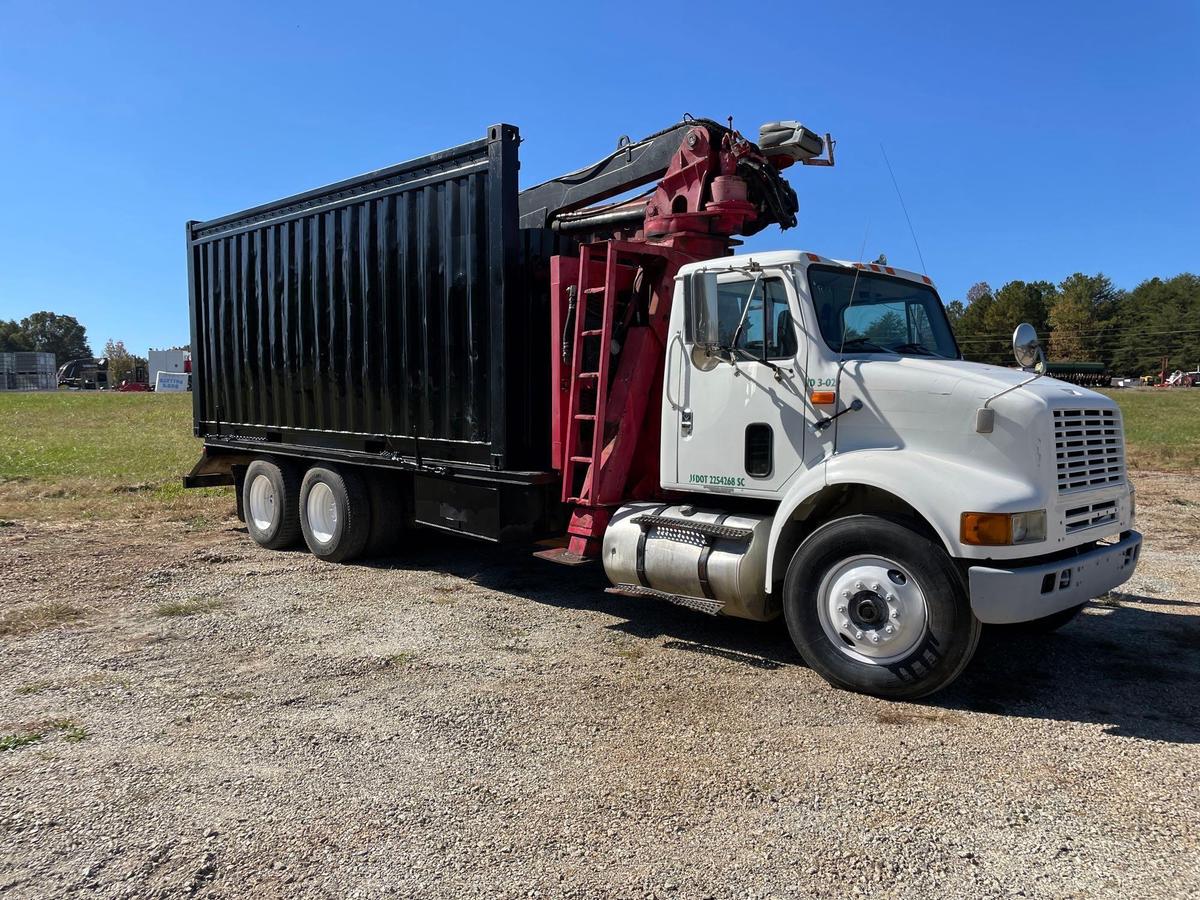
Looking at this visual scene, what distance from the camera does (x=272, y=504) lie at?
9633mm

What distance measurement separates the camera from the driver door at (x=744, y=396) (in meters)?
5.46

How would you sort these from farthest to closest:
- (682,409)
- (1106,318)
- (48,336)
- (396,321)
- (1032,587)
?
(48,336), (1106,318), (396,321), (682,409), (1032,587)

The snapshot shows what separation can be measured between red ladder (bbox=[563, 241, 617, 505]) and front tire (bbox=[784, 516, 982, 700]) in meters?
1.82

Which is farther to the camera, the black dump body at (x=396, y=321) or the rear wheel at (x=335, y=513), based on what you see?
the rear wheel at (x=335, y=513)

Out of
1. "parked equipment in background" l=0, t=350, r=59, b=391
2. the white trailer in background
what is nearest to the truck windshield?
the white trailer in background

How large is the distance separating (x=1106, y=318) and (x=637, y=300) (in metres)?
126

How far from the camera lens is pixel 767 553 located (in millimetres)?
5465

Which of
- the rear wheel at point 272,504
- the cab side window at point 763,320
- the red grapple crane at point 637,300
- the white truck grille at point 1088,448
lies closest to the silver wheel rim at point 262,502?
the rear wheel at point 272,504

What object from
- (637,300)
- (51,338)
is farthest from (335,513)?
(51,338)

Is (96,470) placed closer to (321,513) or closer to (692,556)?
(321,513)

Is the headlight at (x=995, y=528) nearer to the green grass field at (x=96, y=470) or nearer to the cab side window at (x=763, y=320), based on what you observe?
the cab side window at (x=763, y=320)

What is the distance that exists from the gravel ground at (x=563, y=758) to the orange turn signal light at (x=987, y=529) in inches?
38.8

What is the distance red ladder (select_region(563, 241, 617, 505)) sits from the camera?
6270 millimetres

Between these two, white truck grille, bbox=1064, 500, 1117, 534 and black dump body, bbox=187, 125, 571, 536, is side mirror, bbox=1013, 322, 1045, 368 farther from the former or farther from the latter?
black dump body, bbox=187, 125, 571, 536
